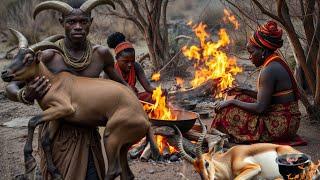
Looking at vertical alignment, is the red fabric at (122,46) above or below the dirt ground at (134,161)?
above

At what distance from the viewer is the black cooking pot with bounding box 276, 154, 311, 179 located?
360cm

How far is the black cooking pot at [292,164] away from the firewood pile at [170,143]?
6.51 ft

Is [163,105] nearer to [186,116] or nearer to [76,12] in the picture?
[186,116]

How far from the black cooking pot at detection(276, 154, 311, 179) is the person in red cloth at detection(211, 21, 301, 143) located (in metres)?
2.35

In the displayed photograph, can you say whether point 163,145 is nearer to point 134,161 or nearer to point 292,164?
point 134,161

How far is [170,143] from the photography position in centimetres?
593

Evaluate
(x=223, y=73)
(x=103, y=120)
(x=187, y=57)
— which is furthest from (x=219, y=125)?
(x=187, y=57)

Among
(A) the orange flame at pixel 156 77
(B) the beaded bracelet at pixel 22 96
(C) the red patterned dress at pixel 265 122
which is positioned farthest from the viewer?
(A) the orange flame at pixel 156 77

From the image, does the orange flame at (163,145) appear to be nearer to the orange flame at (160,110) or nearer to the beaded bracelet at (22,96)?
the orange flame at (160,110)

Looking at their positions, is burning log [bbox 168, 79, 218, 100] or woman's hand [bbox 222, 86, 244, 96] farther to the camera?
burning log [bbox 168, 79, 218, 100]

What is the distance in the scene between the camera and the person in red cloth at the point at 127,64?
638 cm

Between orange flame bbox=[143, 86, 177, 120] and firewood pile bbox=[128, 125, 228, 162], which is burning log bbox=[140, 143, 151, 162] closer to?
firewood pile bbox=[128, 125, 228, 162]

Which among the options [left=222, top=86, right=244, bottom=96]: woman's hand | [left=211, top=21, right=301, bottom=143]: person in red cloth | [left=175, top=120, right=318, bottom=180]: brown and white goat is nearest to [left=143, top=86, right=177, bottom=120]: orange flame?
[left=211, top=21, right=301, bottom=143]: person in red cloth

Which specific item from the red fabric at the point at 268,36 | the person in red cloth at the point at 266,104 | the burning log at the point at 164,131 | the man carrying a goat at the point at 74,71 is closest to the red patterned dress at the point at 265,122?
the person in red cloth at the point at 266,104
